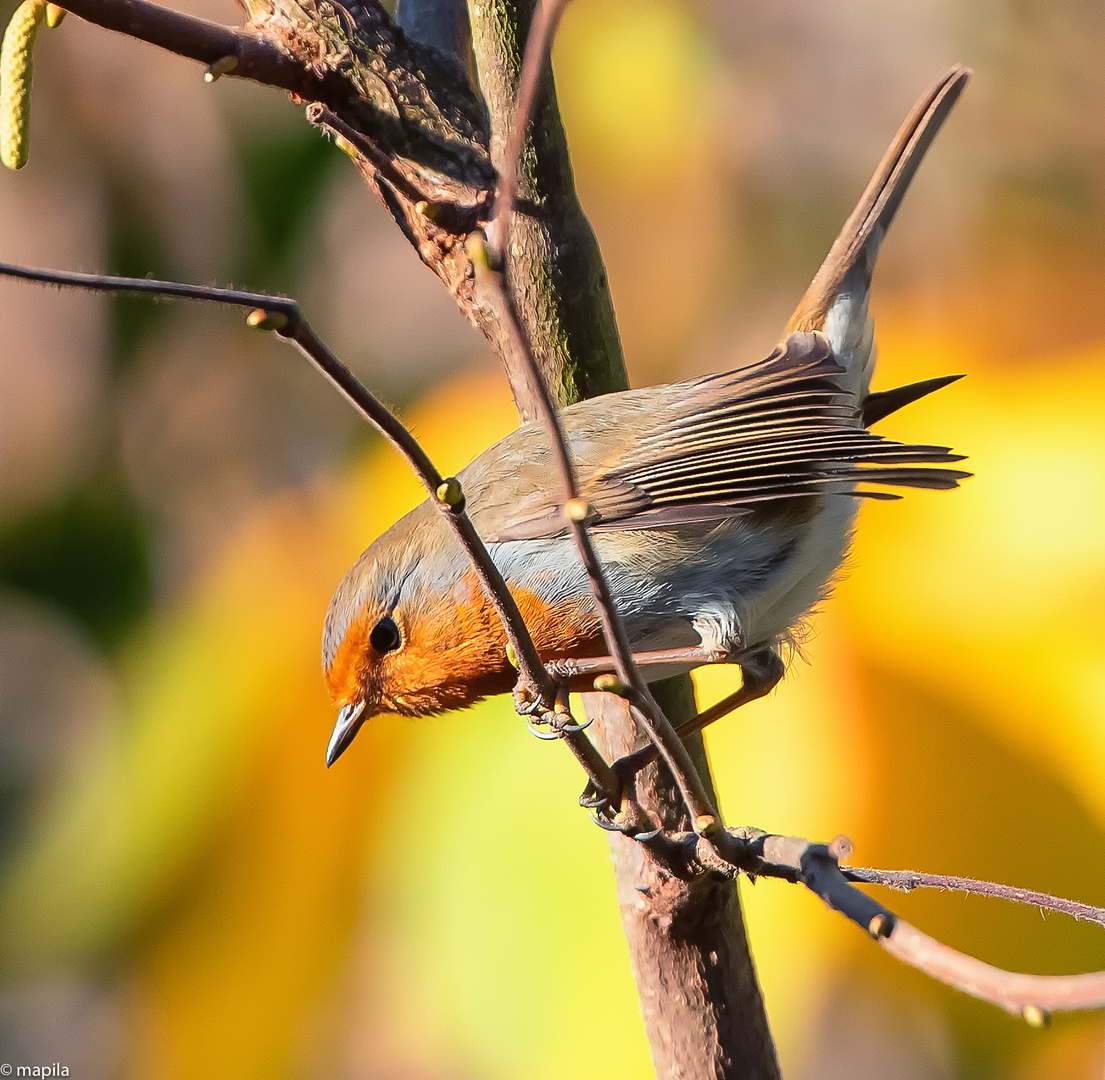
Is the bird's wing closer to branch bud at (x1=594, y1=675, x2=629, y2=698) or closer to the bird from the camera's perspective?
the bird

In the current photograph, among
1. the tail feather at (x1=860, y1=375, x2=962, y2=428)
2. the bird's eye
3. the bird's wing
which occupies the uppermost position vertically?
the tail feather at (x1=860, y1=375, x2=962, y2=428)

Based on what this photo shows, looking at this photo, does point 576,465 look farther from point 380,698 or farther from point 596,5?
point 596,5

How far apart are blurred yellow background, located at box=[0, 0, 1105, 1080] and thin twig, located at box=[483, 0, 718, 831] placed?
201cm

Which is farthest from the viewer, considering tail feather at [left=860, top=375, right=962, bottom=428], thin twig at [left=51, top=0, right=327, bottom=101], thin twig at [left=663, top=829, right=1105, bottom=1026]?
tail feather at [left=860, top=375, right=962, bottom=428]

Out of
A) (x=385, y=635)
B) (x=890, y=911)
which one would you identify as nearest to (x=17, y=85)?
(x=385, y=635)

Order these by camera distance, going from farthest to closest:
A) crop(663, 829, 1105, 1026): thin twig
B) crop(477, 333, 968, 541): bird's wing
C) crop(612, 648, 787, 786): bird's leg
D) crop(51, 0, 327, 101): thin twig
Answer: crop(612, 648, 787, 786): bird's leg
crop(477, 333, 968, 541): bird's wing
crop(51, 0, 327, 101): thin twig
crop(663, 829, 1105, 1026): thin twig

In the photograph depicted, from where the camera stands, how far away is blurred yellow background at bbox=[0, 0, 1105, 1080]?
299 cm

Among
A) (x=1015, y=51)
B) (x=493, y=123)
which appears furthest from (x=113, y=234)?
(x=1015, y=51)

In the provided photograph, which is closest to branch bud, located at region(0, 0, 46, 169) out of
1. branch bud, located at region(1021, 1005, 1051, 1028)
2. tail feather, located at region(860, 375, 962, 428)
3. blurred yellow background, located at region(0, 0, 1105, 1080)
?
branch bud, located at region(1021, 1005, 1051, 1028)

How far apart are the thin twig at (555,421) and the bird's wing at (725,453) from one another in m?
0.52

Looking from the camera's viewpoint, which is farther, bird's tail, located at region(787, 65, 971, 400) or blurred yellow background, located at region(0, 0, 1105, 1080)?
blurred yellow background, located at region(0, 0, 1105, 1080)

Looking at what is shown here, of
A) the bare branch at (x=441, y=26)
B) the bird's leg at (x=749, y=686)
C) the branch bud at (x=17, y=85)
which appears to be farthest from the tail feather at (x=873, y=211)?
the branch bud at (x=17, y=85)

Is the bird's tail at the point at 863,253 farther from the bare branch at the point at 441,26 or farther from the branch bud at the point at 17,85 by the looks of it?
the branch bud at the point at 17,85

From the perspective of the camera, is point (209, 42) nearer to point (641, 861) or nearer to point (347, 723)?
point (347, 723)
